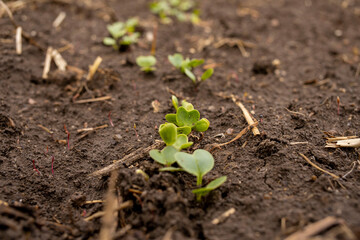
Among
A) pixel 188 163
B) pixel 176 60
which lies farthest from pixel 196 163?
pixel 176 60

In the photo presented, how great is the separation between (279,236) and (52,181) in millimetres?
1268

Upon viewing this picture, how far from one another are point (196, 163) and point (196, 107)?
729 millimetres

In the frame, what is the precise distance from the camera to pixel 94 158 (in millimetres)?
1893

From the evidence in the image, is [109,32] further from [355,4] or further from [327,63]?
[355,4]

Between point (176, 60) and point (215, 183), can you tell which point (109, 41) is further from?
point (215, 183)

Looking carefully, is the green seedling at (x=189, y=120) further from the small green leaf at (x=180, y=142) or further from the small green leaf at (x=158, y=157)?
the small green leaf at (x=158, y=157)

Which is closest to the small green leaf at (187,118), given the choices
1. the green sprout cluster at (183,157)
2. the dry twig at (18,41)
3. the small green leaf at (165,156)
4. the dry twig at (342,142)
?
the green sprout cluster at (183,157)

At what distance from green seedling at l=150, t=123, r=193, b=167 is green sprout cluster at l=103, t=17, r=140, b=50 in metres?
1.48

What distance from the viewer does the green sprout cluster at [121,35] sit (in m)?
2.81

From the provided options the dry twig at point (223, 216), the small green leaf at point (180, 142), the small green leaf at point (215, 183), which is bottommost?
the dry twig at point (223, 216)

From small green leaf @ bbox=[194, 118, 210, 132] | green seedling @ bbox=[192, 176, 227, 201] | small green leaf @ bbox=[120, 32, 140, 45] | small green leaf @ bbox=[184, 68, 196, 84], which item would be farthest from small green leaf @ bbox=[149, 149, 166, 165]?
small green leaf @ bbox=[120, 32, 140, 45]

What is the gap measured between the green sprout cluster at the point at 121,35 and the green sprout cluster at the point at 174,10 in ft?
1.38

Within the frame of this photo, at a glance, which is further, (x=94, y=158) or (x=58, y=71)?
(x=58, y=71)

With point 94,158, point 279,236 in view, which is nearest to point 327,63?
point 279,236
